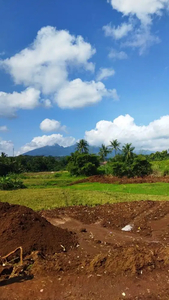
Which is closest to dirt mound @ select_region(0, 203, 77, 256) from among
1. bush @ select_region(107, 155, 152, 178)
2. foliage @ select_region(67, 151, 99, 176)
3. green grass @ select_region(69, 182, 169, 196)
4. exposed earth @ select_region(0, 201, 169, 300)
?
exposed earth @ select_region(0, 201, 169, 300)

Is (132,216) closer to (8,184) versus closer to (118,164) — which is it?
(8,184)

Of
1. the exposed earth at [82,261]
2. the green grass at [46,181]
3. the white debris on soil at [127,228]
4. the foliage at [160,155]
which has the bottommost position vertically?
the white debris on soil at [127,228]

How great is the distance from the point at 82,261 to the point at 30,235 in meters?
2.19

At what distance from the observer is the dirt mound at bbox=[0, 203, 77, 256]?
712 cm

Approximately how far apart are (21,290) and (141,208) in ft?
28.5

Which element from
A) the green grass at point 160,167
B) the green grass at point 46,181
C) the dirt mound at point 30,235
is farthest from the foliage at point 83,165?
the dirt mound at point 30,235

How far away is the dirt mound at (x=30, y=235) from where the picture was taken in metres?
7.12

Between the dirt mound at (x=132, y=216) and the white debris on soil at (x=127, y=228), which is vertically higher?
the dirt mound at (x=132, y=216)

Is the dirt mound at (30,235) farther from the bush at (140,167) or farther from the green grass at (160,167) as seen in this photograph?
the green grass at (160,167)

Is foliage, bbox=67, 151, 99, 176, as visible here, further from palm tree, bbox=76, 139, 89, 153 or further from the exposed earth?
the exposed earth

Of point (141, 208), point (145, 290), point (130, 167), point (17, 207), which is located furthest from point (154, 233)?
point (130, 167)

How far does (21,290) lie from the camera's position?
5.04 metres

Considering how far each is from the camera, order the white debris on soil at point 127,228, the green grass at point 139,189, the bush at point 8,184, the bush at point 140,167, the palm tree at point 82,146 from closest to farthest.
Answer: the white debris on soil at point 127,228 → the green grass at point 139,189 → the bush at point 8,184 → the bush at point 140,167 → the palm tree at point 82,146

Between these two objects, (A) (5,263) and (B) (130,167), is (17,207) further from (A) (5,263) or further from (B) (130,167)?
(B) (130,167)
